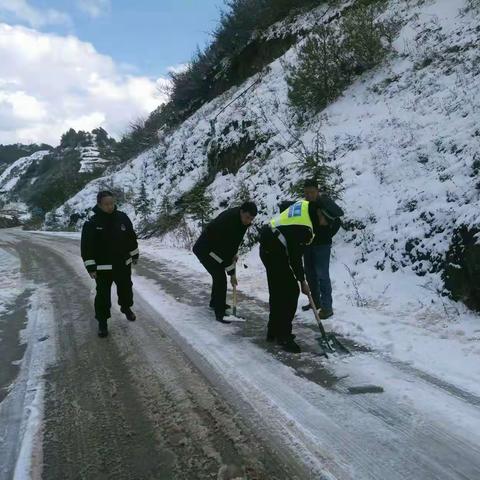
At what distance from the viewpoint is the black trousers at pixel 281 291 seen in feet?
18.3

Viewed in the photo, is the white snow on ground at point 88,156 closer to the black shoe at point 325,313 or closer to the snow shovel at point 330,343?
the black shoe at point 325,313

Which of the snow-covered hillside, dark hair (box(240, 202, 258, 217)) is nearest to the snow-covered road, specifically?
dark hair (box(240, 202, 258, 217))

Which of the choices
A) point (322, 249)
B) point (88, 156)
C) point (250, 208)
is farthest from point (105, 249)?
point (88, 156)

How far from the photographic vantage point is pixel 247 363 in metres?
5.04

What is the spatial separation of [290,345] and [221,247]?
1.91m

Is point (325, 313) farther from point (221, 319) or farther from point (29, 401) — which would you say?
point (29, 401)

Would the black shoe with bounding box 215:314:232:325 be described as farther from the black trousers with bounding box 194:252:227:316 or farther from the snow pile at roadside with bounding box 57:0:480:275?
the snow pile at roadside with bounding box 57:0:480:275

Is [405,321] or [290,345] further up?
[405,321]

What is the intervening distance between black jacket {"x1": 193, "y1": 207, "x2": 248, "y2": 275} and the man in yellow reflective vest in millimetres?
1002

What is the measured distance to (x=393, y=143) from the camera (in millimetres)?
10281

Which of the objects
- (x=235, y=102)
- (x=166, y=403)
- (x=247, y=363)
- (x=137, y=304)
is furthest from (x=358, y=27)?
(x=166, y=403)

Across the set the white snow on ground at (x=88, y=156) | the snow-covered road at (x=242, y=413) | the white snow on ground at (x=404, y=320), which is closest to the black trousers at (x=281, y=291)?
the snow-covered road at (x=242, y=413)

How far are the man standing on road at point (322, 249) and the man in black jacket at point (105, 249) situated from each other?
247 cm

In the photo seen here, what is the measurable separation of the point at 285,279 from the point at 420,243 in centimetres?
287
